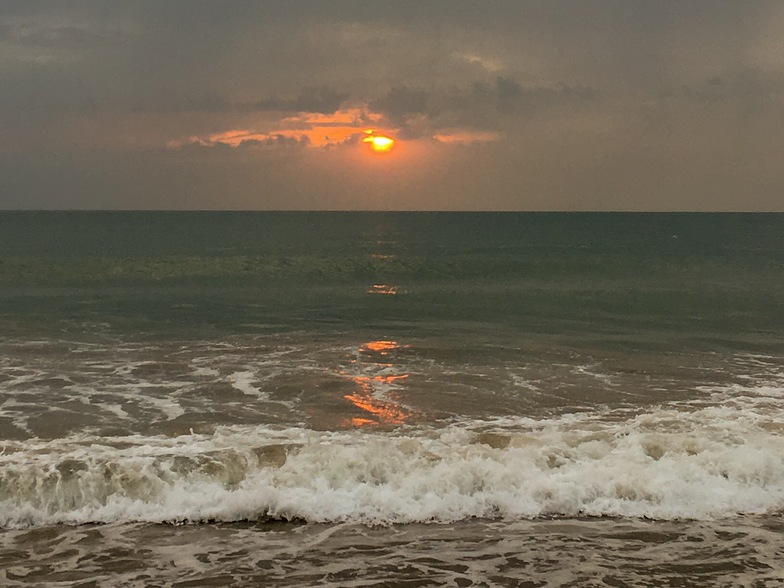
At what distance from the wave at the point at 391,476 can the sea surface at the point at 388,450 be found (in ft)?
0.11

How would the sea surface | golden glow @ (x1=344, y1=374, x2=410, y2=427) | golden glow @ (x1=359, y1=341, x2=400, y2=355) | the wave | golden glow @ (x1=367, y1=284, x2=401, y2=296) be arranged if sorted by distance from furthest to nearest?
golden glow @ (x1=367, y1=284, x2=401, y2=296)
golden glow @ (x1=359, y1=341, x2=400, y2=355)
golden glow @ (x1=344, y1=374, x2=410, y2=427)
the wave
the sea surface

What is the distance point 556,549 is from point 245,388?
8.16 meters

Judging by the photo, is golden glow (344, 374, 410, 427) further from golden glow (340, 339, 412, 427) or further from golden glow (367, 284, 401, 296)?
golden glow (367, 284, 401, 296)

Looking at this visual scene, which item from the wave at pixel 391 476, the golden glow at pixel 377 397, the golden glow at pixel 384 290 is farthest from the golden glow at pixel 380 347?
the golden glow at pixel 384 290

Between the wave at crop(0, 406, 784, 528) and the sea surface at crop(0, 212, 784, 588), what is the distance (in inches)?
1.3

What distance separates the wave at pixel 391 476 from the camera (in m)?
9.17

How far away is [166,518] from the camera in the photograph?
8.95 meters

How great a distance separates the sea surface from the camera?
786cm

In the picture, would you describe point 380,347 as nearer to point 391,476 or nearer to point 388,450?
point 388,450

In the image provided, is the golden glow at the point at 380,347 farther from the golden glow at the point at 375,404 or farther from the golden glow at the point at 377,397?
the golden glow at the point at 375,404

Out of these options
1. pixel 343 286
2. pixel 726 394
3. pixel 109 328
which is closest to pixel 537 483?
pixel 726 394

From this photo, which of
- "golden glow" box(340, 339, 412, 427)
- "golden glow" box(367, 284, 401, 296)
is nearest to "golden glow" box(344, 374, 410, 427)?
"golden glow" box(340, 339, 412, 427)

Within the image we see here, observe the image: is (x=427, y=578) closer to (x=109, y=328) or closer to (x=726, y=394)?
(x=726, y=394)

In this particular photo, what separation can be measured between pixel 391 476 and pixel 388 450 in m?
0.63
